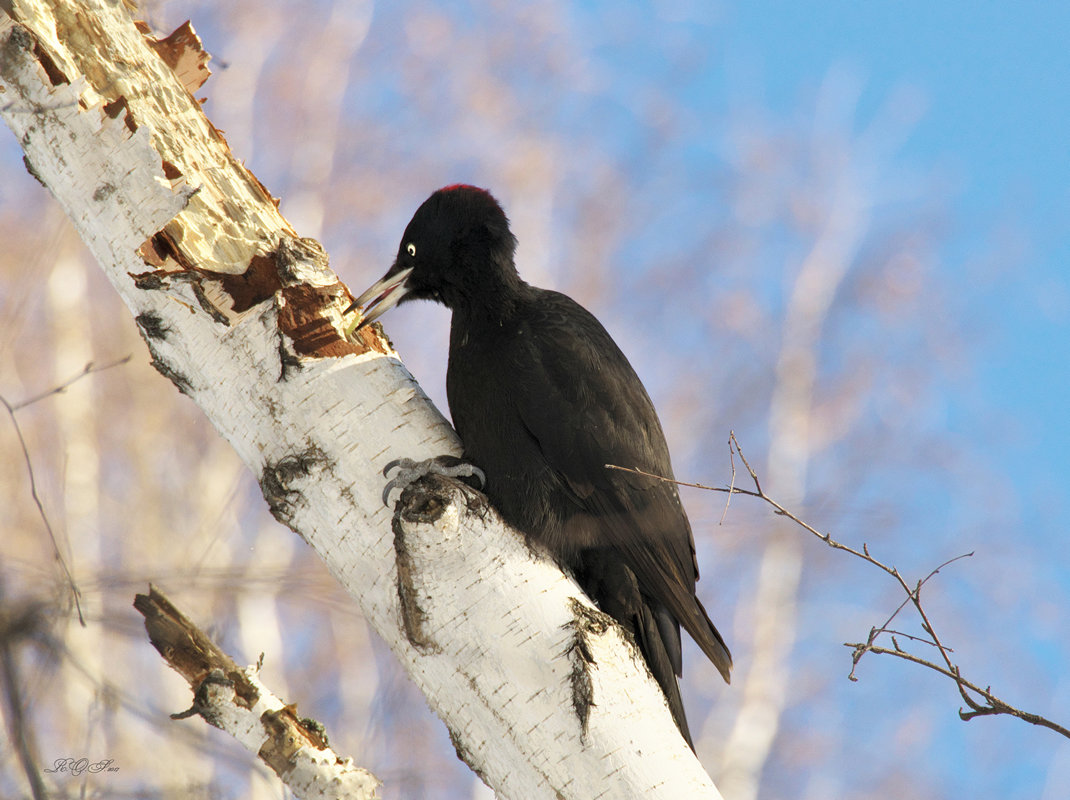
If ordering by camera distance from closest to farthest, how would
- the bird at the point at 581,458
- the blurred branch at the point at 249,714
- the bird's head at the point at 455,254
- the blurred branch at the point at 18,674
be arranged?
1. the blurred branch at the point at 18,674
2. the blurred branch at the point at 249,714
3. the bird at the point at 581,458
4. the bird's head at the point at 455,254

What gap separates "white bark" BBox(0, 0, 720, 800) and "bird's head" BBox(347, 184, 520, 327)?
17.9 inches

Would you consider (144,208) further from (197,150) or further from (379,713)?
(379,713)

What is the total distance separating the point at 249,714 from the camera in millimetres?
1998

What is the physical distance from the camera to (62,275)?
619 centimetres

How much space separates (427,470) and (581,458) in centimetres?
50

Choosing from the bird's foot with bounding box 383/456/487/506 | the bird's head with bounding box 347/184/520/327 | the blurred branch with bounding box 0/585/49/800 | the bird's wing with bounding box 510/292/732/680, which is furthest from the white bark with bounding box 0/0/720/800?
the blurred branch with bounding box 0/585/49/800

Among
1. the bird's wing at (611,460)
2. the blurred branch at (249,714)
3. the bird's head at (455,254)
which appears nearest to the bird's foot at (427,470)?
the bird's wing at (611,460)

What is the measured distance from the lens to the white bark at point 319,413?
1.78 m

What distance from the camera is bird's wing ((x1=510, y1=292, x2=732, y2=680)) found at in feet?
7.86

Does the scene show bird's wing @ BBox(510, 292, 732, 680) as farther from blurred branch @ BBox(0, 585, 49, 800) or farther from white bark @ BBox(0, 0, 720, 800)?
blurred branch @ BBox(0, 585, 49, 800)

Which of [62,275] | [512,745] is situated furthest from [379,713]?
[62,275]

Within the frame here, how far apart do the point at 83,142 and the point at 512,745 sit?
6.01 ft

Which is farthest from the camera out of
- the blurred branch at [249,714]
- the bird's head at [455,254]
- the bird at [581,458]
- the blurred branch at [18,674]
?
the bird's head at [455,254]

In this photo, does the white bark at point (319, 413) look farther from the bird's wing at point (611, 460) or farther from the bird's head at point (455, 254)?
the bird's head at point (455, 254)
